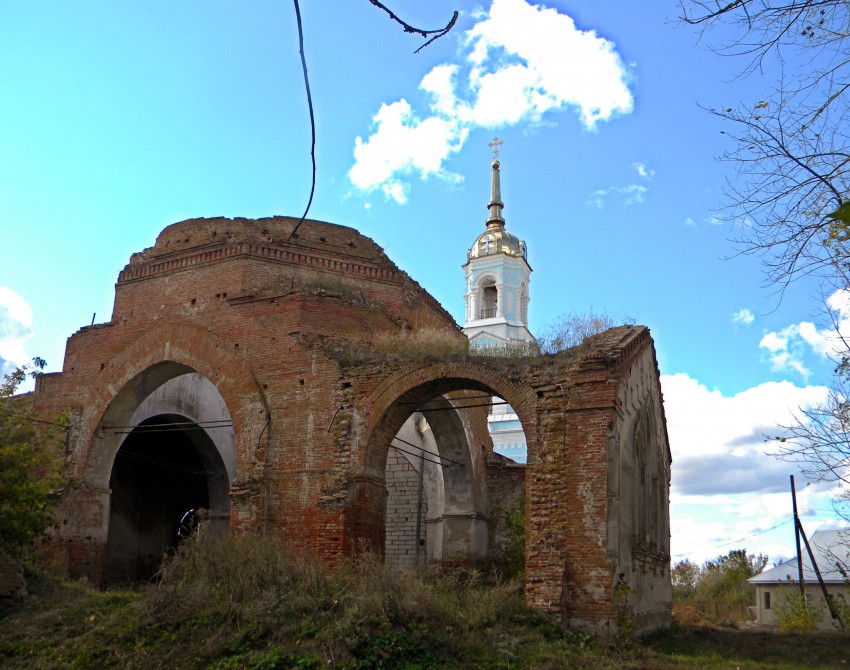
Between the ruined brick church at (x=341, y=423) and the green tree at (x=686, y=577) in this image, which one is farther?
the green tree at (x=686, y=577)

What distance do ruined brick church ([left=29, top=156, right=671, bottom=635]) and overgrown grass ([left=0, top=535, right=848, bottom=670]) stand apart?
3.15ft

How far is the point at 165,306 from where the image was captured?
1656 centimetres

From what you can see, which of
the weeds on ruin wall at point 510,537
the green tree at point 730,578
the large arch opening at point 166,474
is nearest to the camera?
the weeds on ruin wall at point 510,537

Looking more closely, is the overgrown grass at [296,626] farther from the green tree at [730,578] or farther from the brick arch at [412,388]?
the green tree at [730,578]

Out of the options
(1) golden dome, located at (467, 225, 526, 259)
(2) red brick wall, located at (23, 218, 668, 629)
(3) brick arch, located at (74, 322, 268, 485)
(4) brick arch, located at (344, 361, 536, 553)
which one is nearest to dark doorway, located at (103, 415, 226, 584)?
(3) brick arch, located at (74, 322, 268, 485)

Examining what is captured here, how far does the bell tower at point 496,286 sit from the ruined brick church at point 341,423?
19.3m

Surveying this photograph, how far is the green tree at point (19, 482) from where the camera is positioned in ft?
42.5

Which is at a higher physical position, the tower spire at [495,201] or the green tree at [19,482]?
the tower spire at [495,201]

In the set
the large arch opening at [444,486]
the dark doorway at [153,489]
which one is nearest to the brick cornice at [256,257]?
the large arch opening at [444,486]

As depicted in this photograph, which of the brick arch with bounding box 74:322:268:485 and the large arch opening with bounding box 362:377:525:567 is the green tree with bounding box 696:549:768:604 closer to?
the large arch opening with bounding box 362:377:525:567

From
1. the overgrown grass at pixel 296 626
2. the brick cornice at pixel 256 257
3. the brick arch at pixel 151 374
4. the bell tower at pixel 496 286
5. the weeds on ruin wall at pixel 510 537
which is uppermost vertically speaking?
the bell tower at pixel 496 286

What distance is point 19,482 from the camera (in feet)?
43.5

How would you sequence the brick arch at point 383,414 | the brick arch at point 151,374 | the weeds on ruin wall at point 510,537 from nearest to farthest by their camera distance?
the brick arch at point 383,414
the brick arch at point 151,374
the weeds on ruin wall at point 510,537

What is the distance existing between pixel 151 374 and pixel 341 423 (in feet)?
16.3
